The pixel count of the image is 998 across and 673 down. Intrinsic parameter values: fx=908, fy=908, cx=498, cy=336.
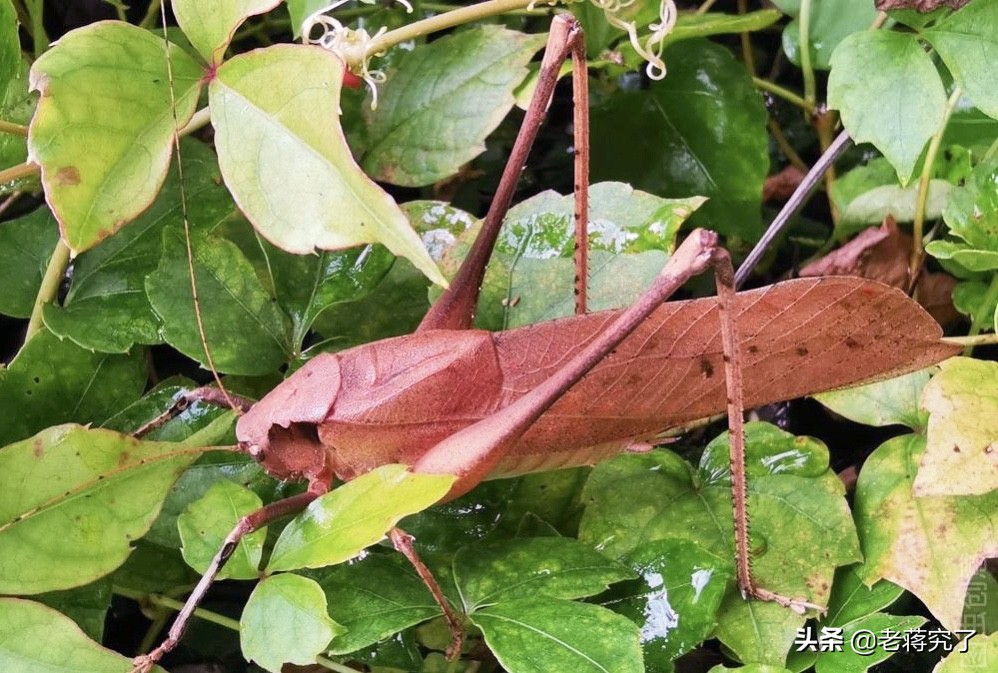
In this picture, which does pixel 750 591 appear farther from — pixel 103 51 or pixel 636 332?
pixel 103 51

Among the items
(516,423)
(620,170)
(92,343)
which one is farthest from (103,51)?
(620,170)

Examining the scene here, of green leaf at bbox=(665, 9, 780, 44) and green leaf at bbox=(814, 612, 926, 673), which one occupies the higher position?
green leaf at bbox=(665, 9, 780, 44)

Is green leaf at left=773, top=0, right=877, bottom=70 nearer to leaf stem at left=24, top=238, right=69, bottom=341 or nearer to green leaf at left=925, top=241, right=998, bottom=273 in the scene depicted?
green leaf at left=925, top=241, right=998, bottom=273

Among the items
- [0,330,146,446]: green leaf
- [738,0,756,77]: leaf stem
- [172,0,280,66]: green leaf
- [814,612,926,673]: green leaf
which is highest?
[172,0,280,66]: green leaf

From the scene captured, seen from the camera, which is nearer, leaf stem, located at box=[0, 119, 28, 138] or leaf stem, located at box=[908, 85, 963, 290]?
leaf stem, located at box=[0, 119, 28, 138]

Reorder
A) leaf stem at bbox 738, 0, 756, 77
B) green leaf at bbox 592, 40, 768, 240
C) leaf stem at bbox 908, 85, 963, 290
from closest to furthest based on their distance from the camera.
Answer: leaf stem at bbox 908, 85, 963, 290
green leaf at bbox 592, 40, 768, 240
leaf stem at bbox 738, 0, 756, 77

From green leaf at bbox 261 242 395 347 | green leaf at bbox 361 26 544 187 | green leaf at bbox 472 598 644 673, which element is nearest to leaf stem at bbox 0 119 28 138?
green leaf at bbox 261 242 395 347

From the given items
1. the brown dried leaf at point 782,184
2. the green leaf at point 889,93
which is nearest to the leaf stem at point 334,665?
the green leaf at point 889,93
